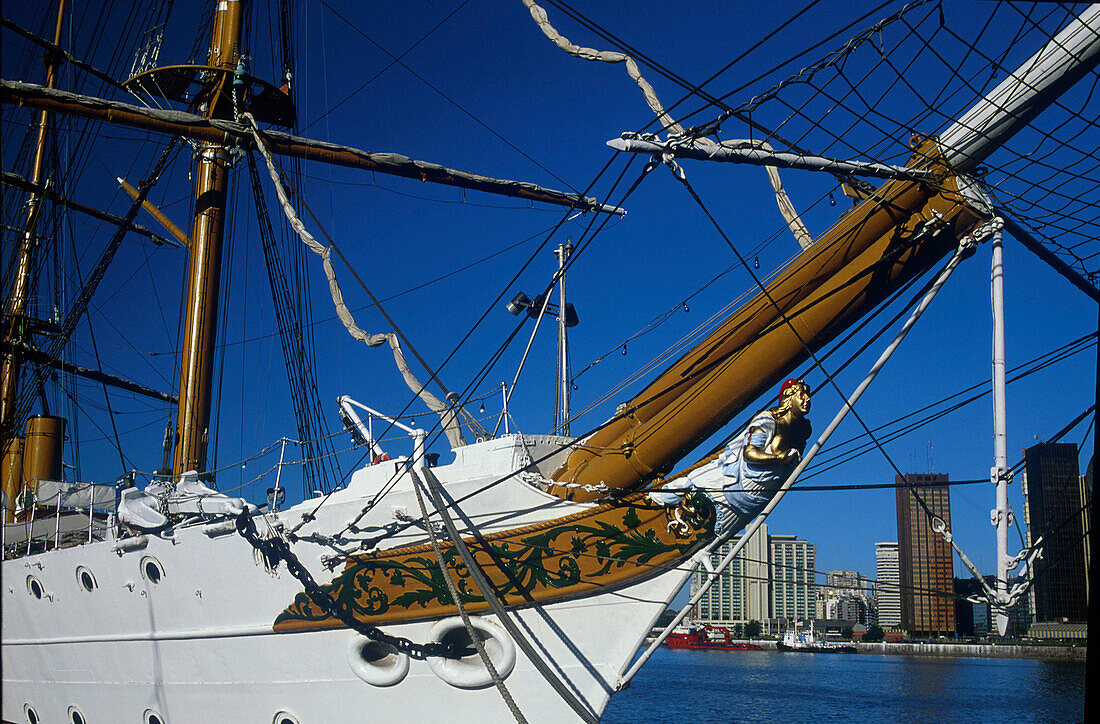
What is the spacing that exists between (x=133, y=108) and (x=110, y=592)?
8.05 meters

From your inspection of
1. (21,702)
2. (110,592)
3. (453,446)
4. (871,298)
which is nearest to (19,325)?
(21,702)

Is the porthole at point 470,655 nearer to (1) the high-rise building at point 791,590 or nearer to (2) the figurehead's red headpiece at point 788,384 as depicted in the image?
(2) the figurehead's red headpiece at point 788,384

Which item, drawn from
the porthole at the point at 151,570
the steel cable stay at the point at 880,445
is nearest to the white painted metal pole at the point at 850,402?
the steel cable stay at the point at 880,445

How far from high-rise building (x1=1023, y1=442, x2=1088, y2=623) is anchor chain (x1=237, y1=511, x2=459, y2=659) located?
19.2 feet

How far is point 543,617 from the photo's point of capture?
936 cm

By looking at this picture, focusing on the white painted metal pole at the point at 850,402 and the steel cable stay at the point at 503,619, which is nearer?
the white painted metal pole at the point at 850,402

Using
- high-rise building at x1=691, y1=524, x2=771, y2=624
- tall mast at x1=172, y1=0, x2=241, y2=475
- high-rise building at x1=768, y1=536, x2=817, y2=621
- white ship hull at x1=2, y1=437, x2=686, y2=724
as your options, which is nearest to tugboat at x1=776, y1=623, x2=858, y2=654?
high-rise building at x1=691, y1=524, x2=771, y2=624

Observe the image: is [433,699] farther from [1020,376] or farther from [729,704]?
[729,704]

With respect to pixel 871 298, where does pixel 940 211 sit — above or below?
above

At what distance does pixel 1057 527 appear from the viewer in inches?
312

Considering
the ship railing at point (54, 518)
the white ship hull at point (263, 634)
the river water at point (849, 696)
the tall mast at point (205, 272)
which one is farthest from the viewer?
the river water at point (849, 696)

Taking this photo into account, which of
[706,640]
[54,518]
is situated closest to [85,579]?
[54,518]

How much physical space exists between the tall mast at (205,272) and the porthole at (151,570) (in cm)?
297

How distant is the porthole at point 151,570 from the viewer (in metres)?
12.3
